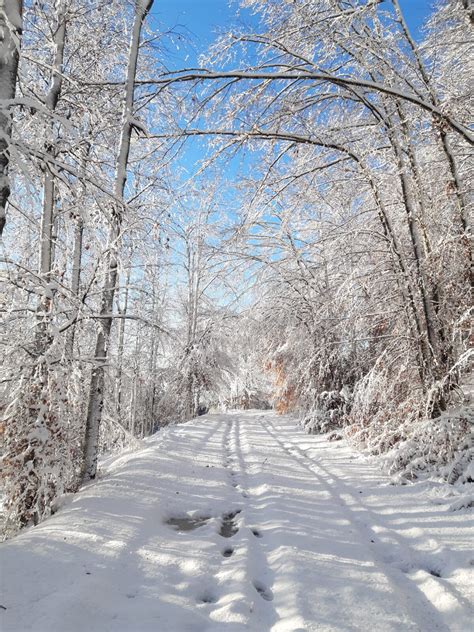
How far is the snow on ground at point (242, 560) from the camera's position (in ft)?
7.00

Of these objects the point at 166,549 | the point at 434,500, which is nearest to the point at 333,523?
the point at 434,500

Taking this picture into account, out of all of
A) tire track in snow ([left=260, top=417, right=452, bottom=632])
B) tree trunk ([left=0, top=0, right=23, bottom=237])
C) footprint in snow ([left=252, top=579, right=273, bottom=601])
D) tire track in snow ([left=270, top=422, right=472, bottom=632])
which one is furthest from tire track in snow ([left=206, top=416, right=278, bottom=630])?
tree trunk ([left=0, top=0, right=23, bottom=237])

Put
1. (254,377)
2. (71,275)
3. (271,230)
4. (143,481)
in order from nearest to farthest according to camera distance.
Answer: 1. (143,481)
2. (71,275)
3. (271,230)
4. (254,377)

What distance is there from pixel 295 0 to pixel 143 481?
5.83m

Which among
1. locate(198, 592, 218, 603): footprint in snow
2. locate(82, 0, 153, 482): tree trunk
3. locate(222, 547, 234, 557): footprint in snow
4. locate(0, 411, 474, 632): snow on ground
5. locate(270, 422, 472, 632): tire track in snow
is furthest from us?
locate(82, 0, 153, 482): tree trunk

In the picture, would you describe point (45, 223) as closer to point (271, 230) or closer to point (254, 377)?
point (271, 230)

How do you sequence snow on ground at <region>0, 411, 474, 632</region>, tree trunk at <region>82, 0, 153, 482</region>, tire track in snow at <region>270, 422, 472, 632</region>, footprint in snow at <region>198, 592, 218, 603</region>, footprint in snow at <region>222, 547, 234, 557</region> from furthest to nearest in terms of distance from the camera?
tree trunk at <region>82, 0, 153, 482</region>
footprint in snow at <region>222, 547, 234, 557</region>
footprint in snow at <region>198, 592, 218, 603</region>
tire track in snow at <region>270, 422, 472, 632</region>
snow on ground at <region>0, 411, 474, 632</region>

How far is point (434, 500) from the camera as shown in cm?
401

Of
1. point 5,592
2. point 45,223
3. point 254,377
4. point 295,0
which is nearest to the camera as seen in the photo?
point 5,592

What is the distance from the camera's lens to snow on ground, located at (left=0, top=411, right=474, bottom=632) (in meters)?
2.13

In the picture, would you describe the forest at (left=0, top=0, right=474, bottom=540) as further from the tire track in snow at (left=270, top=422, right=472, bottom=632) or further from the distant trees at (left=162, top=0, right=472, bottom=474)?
the tire track in snow at (left=270, top=422, right=472, bottom=632)

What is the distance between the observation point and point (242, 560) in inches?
111

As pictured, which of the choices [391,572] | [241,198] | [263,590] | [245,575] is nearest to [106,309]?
[241,198]

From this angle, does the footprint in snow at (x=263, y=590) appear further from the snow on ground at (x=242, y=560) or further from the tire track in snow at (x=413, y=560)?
Result: the tire track in snow at (x=413, y=560)
